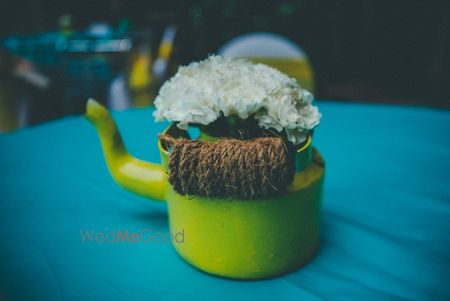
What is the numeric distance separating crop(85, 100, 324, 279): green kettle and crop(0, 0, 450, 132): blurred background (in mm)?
1342

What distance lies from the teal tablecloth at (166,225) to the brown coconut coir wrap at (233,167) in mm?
141

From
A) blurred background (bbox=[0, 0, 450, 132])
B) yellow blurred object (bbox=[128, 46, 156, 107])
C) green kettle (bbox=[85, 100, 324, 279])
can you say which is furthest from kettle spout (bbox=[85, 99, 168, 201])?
yellow blurred object (bbox=[128, 46, 156, 107])

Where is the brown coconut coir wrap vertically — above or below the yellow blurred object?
above

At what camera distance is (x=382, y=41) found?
4.91 m

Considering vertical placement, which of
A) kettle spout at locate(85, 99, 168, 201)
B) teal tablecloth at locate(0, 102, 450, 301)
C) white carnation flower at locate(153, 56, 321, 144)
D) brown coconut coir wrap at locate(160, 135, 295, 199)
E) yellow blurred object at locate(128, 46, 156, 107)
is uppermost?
white carnation flower at locate(153, 56, 321, 144)

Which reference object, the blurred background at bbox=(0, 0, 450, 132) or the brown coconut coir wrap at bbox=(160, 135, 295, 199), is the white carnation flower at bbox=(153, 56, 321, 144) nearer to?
the brown coconut coir wrap at bbox=(160, 135, 295, 199)

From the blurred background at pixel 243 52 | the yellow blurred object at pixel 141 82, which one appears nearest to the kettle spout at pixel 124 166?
the blurred background at pixel 243 52

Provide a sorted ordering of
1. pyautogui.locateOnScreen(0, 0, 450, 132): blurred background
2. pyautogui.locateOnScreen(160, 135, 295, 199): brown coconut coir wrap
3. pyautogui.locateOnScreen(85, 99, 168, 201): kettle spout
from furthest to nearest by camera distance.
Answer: pyautogui.locateOnScreen(0, 0, 450, 132): blurred background → pyautogui.locateOnScreen(85, 99, 168, 201): kettle spout → pyautogui.locateOnScreen(160, 135, 295, 199): brown coconut coir wrap

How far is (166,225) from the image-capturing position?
0.72m

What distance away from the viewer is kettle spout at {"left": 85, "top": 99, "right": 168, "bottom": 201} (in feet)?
2.20

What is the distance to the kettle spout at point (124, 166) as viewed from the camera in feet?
2.20

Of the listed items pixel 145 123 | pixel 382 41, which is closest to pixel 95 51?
pixel 145 123

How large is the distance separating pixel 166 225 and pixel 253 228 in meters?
0.22

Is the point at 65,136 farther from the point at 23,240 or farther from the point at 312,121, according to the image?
the point at 312,121
